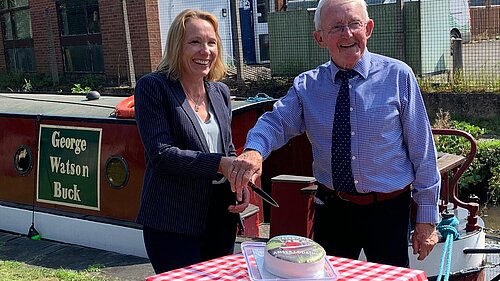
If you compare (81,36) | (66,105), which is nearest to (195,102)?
(66,105)

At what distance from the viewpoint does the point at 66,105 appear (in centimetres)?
559

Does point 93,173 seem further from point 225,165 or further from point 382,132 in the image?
point 382,132

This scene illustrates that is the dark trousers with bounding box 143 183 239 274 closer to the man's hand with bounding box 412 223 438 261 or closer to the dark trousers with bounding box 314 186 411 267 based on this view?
the dark trousers with bounding box 314 186 411 267

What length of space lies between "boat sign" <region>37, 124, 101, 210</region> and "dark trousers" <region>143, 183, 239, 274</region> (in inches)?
88.0

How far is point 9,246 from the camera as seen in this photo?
17.8ft

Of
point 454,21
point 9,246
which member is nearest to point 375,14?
point 454,21

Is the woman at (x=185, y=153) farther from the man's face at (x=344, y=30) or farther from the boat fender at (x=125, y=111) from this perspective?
the boat fender at (x=125, y=111)

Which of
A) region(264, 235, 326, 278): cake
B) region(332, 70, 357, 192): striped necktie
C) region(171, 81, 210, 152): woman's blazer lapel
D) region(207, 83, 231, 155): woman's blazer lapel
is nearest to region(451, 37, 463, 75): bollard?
region(207, 83, 231, 155): woman's blazer lapel

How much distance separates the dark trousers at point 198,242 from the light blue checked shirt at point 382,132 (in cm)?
41

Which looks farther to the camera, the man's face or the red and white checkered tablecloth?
the man's face

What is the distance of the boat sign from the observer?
5051 mm

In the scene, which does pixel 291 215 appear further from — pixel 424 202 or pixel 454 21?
pixel 454 21

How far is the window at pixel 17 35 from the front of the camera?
15.4 metres

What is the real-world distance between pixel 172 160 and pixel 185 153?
6 cm
